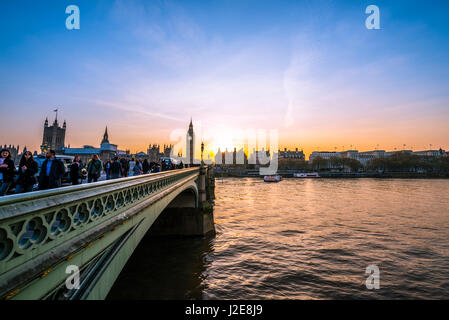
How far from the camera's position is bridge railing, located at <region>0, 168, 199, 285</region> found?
2096 mm

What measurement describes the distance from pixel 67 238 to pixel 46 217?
18.4 inches

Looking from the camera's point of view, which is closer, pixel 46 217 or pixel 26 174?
pixel 46 217

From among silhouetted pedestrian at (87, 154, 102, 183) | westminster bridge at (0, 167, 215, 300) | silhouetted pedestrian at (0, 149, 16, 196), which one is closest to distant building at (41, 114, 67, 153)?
silhouetted pedestrian at (87, 154, 102, 183)

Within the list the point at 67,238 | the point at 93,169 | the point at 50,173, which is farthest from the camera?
the point at 93,169

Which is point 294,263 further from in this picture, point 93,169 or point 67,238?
point 67,238

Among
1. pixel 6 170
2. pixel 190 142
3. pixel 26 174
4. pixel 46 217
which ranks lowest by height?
pixel 46 217

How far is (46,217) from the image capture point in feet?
8.78

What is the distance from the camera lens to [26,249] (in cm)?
232

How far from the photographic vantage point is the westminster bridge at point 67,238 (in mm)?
2135

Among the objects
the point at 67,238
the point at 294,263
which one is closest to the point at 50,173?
the point at 67,238

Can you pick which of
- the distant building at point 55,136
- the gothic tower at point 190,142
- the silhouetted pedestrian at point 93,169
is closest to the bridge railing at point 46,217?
the silhouetted pedestrian at point 93,169

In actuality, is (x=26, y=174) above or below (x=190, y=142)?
below

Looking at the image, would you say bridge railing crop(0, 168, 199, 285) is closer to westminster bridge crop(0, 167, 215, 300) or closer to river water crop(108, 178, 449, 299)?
westminster bridge crop(0, 167, 215, 300)
